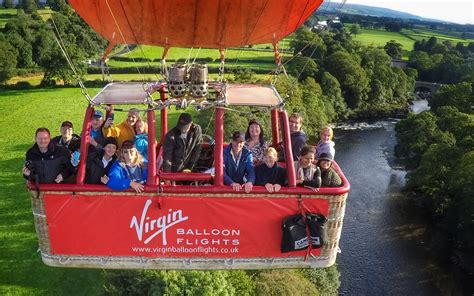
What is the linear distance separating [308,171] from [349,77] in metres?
53.2

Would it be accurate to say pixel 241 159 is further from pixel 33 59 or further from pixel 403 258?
pixel 33 59

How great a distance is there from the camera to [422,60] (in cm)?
7631

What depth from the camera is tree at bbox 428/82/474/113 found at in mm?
47375

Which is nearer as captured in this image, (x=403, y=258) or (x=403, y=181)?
(x=403, y=258)

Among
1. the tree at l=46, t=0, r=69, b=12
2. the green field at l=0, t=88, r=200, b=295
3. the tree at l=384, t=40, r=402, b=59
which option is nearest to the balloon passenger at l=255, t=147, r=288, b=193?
the tree at l=46, t=0, r=69, b=12

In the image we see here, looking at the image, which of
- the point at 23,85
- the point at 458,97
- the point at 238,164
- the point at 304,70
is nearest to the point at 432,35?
the point at 304,70

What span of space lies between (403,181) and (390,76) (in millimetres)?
30814

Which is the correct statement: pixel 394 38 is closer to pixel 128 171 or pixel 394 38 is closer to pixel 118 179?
pixel 128 171

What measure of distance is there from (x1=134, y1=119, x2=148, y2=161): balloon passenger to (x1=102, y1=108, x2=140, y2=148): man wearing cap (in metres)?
0.13

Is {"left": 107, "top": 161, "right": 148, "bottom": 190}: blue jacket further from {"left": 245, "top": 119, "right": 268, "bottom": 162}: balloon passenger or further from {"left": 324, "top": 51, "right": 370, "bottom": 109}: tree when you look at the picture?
{"left": 324, "top": 51, "right": 370, "bottom": 109}: tree

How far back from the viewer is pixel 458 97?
157ft

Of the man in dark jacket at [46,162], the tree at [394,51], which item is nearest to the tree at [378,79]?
the tree at [394,51]

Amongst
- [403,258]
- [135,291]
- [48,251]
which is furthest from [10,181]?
[48,251]

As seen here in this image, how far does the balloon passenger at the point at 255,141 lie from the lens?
7.34 meters
